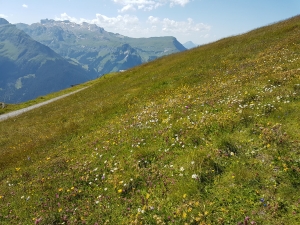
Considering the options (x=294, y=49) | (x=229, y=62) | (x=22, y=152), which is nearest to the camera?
(x=22, y=152)

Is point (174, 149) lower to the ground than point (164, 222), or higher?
higher

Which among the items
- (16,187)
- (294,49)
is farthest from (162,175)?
(294,49)

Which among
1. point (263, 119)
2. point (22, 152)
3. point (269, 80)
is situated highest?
point (269, 80)

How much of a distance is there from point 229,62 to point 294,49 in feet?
18.0

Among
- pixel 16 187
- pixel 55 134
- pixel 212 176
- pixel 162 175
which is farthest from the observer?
pixel 55 134

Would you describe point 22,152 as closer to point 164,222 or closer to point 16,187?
point 16,187

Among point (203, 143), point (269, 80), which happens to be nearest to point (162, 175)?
point (203, 143)

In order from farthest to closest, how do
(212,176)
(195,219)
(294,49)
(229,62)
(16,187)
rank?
(229,62) → (294,49) → (16,187) → (212,176) → (195,219)

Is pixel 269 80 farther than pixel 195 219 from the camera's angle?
Yes

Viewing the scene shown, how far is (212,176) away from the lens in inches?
308

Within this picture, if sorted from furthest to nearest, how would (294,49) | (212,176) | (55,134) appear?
(294,49) → (55,134) → (212,176)

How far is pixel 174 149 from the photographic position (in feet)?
32.7

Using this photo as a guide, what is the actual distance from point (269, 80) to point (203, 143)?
21.6 ft

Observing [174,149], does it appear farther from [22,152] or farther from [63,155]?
[22,152]
